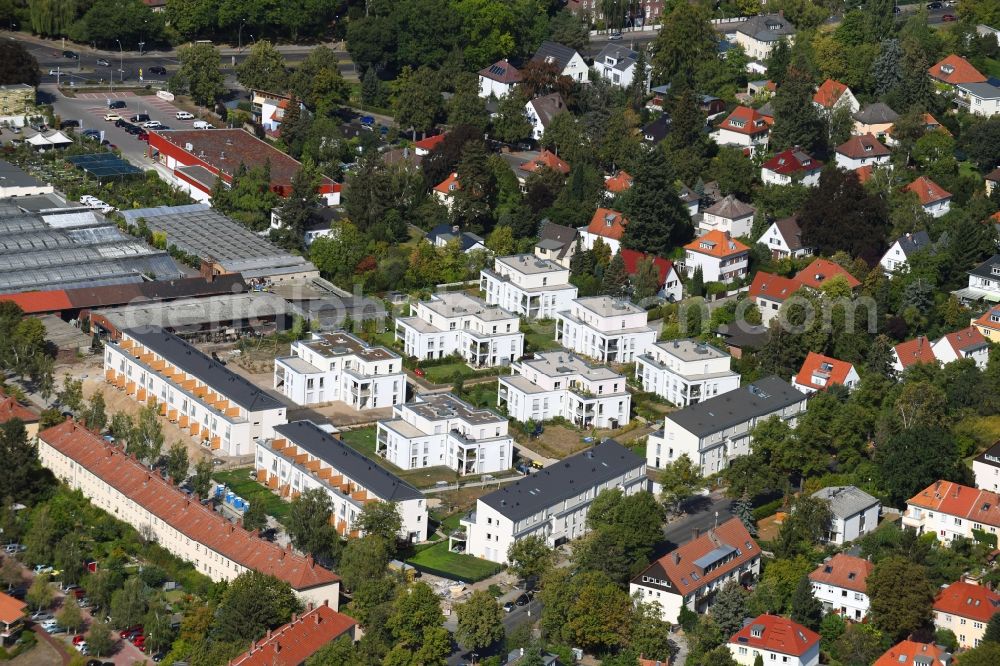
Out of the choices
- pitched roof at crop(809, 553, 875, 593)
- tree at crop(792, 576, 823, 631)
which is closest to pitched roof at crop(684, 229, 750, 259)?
pitched roof at crop(809, 553, 875, 593)

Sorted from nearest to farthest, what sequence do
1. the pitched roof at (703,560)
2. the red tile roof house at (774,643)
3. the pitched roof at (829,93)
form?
1. the red tile roof house at (774,643)
2. the pitched roof at (703,560)
3. the pitched roof at (829,93)

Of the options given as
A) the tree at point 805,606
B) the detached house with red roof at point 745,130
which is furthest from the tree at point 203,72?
the tree at point 805,606

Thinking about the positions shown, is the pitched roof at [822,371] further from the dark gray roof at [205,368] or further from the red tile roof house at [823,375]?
the dark gray roof at [205,368]

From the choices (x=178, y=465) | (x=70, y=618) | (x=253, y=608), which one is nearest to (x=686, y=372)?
(x=178, y=465)

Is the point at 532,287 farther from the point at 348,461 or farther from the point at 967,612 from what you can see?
the point at 967,612

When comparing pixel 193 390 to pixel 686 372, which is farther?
pixel 686 372

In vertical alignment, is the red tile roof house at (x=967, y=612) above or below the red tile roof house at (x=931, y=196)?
below

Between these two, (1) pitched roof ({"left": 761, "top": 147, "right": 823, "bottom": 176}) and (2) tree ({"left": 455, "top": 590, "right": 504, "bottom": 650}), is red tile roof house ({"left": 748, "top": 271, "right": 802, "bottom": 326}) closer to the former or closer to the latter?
(1) pitched roof ({"left": 761, "top": 147, "right": 823, "bottom": 176})
